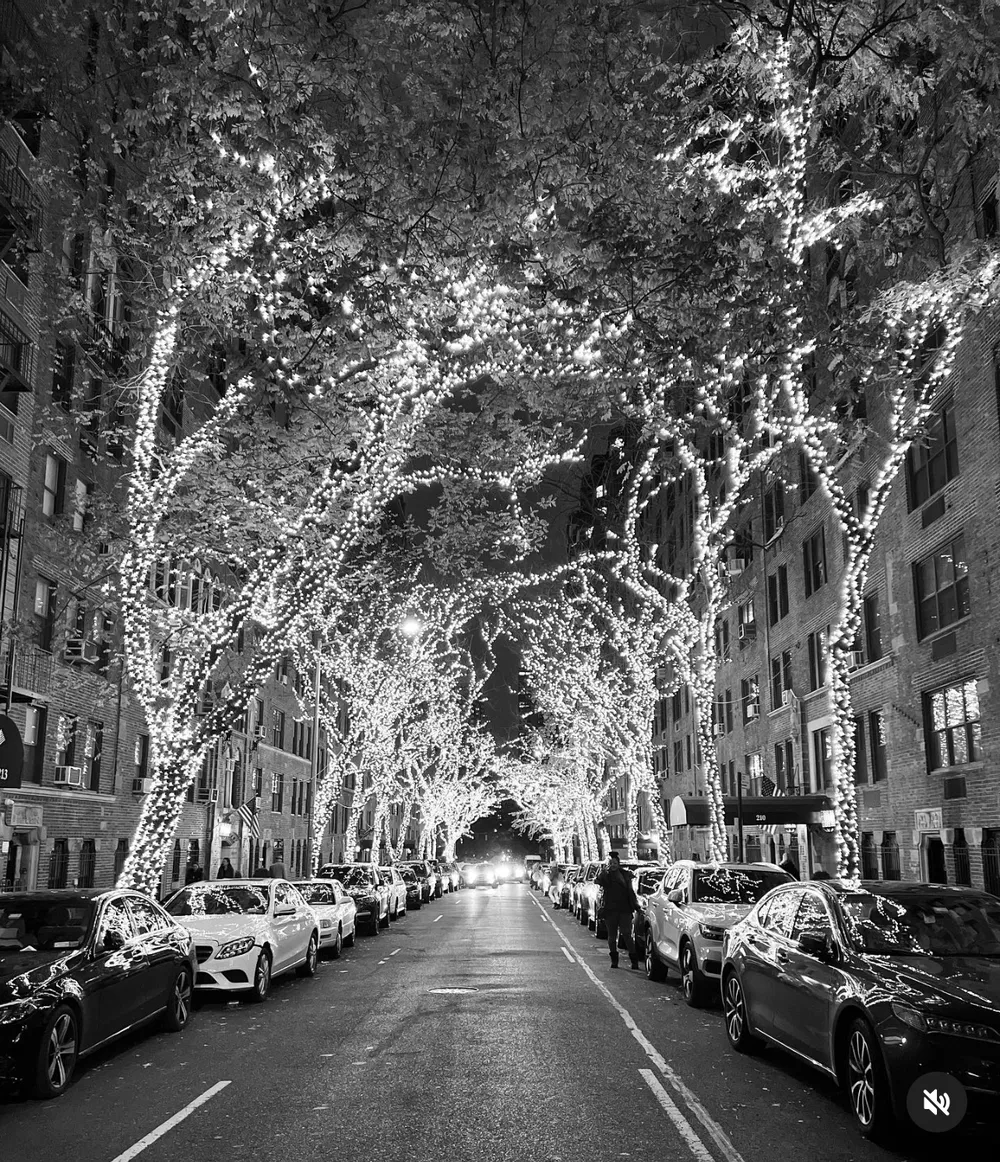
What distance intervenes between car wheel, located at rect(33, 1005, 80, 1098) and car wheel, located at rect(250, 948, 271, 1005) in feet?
17.6

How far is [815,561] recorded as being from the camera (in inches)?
1291

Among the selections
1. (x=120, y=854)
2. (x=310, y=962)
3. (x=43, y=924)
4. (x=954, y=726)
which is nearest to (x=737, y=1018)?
(x=43, y=924)

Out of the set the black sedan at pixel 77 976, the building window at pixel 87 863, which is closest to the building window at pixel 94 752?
the building window at pixel 87 863

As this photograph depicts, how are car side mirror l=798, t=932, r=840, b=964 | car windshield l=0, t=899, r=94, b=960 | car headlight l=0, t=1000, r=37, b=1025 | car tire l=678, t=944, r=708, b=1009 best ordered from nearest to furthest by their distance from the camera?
1. car headlight l=0, t=1000, r=37, b=1025
2. car side mirror l=798, t=932, r=840, b=964
3. car windshield l=0, t=899, r=94, b=960
4. car tire l=678, t=944, r=708, b=1009

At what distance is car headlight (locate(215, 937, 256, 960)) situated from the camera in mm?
13859

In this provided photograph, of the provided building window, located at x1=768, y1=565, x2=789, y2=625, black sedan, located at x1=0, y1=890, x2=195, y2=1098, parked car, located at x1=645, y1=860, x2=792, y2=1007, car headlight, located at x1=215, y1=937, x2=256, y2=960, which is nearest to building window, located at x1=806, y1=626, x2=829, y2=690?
building window, located at x1=768, y1=565, x2=789, y2=625

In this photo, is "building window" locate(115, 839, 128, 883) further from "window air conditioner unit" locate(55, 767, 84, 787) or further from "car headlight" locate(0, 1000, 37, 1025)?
"car headlight" locate(0, 1000, 37, 1025)

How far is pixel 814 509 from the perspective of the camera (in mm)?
32375

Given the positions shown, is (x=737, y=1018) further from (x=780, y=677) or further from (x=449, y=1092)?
(x=780, y=677)

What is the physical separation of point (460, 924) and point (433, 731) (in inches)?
651

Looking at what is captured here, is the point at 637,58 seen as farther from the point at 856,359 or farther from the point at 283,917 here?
the point at 283,917

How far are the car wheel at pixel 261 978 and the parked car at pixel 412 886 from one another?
2463 centimetres

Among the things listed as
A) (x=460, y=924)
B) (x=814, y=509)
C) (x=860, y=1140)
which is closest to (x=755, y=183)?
(x=860, y=1140)

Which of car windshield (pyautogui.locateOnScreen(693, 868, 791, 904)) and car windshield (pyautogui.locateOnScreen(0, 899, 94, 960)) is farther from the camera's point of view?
car windshield (pyautogui.locateOnScreen(693, 868, 791, 904))
